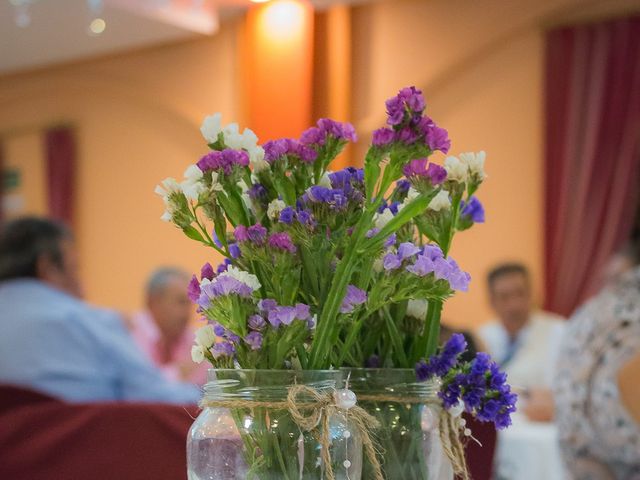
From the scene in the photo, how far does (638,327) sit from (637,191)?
0.31m

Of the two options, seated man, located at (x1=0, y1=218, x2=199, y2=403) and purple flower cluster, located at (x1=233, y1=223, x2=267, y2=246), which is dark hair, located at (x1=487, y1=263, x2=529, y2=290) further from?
purple flower cluster, located at (x1=233, y1=223, x2=267, y2=246)

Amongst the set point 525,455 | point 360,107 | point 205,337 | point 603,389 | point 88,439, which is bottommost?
point 525,455

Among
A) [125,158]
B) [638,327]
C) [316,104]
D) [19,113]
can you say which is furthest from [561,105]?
[19,113]

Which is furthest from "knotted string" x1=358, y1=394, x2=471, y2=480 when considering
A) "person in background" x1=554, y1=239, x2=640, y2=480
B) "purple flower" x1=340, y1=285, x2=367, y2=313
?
"person in background" x1=554, y1=239, x2=640, y2=480

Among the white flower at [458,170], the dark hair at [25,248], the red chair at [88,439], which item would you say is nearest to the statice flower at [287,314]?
the white flower at [458,170]

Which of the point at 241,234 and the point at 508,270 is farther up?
the point at 241,234

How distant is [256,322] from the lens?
3.21 feet

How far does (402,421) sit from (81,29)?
7.32 m

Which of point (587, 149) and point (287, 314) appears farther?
point (587, 149)

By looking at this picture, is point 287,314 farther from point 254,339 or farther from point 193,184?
point 193,184

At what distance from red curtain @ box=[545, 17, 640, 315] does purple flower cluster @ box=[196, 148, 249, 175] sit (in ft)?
17.4

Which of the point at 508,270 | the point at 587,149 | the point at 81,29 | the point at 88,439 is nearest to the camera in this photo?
the point at 88,439

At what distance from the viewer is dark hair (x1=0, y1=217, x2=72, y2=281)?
317 centimetres

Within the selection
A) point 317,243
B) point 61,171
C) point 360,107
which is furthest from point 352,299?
point 61,171
